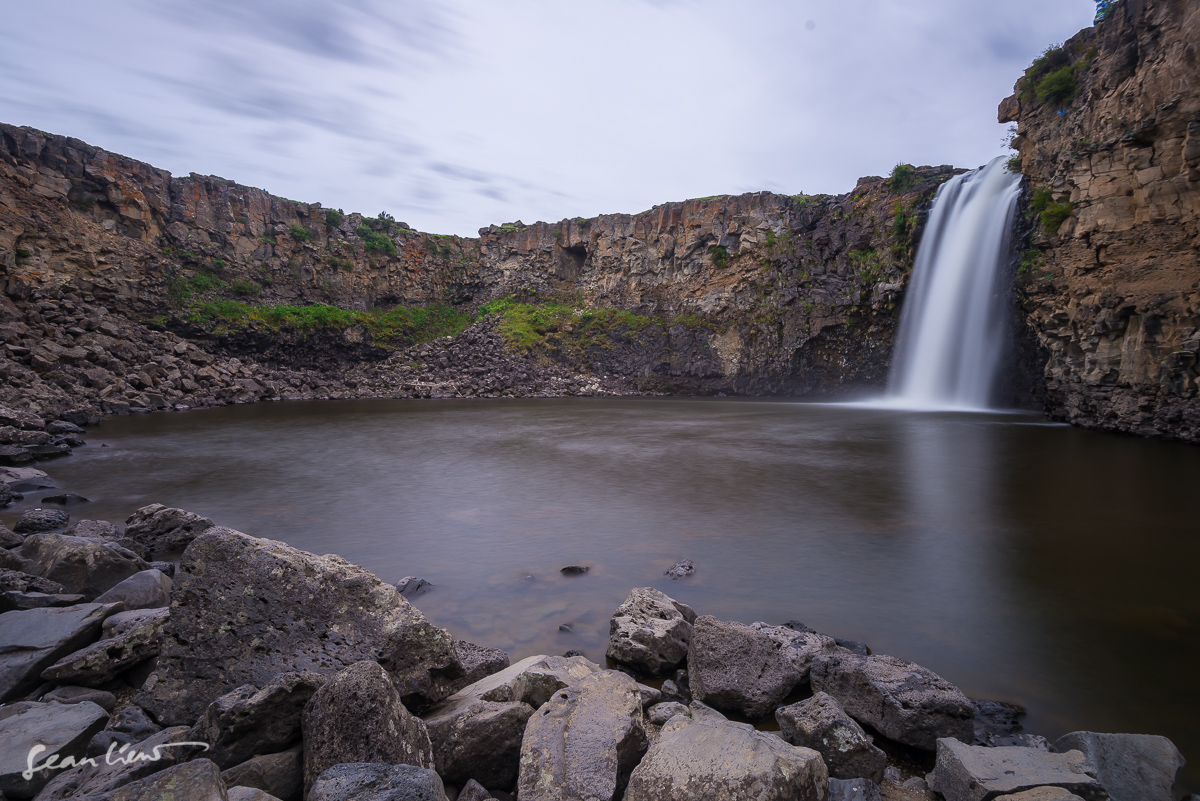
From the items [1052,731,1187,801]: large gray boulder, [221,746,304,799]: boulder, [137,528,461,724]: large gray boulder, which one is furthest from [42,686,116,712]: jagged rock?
[1052,731,1187,801]: large gray boulder

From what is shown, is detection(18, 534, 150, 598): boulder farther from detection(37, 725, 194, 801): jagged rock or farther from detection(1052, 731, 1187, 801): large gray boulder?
detection(1052, 731, 1187, 801): large gray boulder

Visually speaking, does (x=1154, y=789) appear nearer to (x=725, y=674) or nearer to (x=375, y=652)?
(x=725, y=674)

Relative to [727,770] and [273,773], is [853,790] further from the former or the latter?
[273,773]

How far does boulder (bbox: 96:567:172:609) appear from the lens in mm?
4996

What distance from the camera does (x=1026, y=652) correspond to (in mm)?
4910

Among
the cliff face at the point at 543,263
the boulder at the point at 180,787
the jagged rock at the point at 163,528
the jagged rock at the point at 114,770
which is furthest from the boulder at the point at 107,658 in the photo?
the cliff face at the point at 543,263

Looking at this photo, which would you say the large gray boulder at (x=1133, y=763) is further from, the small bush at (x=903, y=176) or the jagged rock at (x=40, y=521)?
the small bush at (x=903, y=176)

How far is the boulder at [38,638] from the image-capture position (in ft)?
12.0

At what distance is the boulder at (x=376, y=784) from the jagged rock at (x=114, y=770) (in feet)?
2.52

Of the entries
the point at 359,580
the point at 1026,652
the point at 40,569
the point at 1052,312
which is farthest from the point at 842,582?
the point at 1052,312

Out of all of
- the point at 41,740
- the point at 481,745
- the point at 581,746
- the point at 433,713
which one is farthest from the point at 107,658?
the point at 581,746

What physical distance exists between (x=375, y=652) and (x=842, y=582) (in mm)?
5173

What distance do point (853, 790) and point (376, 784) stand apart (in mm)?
2318

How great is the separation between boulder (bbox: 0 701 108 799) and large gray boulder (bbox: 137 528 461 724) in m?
0.28
